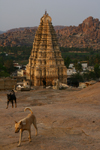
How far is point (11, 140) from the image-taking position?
5789mm

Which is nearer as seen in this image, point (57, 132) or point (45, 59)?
point (57, 132)

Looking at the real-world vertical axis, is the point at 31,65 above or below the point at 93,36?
below

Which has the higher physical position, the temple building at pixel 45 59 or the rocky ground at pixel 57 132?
the temple building at pixel 45 59

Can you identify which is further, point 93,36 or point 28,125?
point 93,36

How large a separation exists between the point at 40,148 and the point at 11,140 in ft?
2.80

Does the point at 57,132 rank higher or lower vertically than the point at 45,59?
lower

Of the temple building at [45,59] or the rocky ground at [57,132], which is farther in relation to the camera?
the temple building at [45,59]

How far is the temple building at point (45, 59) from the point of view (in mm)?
28781

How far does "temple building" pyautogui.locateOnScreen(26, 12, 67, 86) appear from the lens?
94.4 ft

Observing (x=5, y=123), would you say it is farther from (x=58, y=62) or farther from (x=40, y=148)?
(x=58, y=62)

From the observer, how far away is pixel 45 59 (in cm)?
2884

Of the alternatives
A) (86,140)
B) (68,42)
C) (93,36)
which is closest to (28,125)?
(86,140)

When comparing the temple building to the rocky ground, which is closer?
the rocky ground

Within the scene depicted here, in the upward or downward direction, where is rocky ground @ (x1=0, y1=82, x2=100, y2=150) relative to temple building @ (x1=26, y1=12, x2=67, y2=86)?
downward
